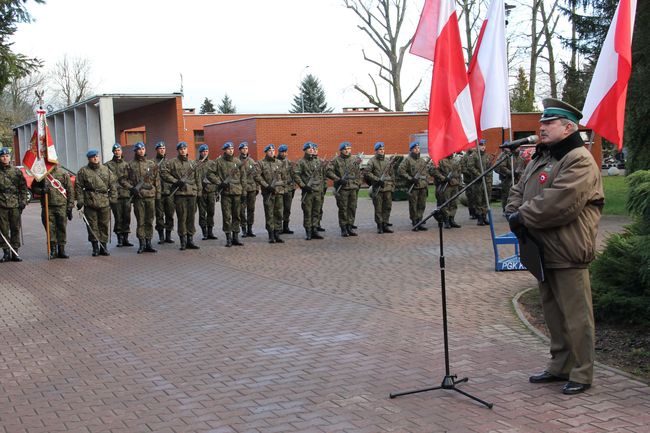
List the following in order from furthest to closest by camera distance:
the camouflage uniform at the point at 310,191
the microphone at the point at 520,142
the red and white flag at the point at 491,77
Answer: the camouflage uniform at the point at 310,191 → the red and white flag at the point at 491,77 → the microphone at the point at 520,142

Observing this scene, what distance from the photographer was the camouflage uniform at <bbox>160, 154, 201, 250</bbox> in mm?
14836

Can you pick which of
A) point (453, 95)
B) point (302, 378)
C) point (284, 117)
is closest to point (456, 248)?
point (453, 95)

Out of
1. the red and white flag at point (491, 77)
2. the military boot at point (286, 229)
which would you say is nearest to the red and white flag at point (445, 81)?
the red and white flag at point (491, 77)

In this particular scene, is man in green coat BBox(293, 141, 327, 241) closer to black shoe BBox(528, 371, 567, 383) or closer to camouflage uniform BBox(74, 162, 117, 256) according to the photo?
camouflage uniform BBox(74, 162, 117, 256)

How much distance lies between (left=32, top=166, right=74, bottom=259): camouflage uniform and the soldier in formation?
6.16 feet

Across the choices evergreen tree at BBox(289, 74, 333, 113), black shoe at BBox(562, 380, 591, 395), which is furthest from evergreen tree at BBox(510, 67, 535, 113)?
black shoe at BBox(562, 380, 591, 395)

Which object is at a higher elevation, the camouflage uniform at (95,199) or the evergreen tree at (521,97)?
the evergreen tree at (521,97)

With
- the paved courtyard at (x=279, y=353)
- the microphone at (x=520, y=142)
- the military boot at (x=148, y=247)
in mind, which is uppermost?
the microphone at (x=520, y=142)

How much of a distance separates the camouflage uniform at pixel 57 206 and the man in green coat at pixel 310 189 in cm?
497

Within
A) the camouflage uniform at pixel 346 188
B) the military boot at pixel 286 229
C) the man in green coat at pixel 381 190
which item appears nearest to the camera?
the camouflage uniform at pixel 346 188

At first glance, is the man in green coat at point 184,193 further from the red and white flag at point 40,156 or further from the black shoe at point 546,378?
the black shoe at point 546,378

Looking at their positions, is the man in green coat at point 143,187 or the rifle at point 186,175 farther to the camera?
the rifle at point 186,175

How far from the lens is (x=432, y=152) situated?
24.7 feet

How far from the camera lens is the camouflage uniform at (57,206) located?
14.1 metres
